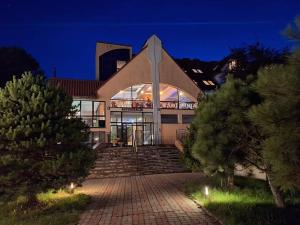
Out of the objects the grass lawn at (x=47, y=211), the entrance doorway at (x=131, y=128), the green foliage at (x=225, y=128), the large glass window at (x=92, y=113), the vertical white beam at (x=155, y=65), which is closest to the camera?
the green foliage at (x=225, y=128)

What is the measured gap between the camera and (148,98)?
31422mm

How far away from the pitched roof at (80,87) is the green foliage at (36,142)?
19092mm

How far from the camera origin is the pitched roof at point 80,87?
94.2ft

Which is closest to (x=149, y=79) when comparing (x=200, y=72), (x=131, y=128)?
(x=131, y=128)

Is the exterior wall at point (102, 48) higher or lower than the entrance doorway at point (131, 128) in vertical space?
higher

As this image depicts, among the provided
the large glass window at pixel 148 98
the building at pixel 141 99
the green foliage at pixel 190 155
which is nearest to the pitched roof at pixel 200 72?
the large glass window at pixel 148 98

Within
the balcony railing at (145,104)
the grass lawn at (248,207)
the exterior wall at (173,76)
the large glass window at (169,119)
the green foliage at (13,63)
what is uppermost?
the green foliage at (13,63)

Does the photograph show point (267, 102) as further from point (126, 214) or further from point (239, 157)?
point (126, 214)

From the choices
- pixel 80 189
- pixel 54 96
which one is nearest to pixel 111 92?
pixel 80 189

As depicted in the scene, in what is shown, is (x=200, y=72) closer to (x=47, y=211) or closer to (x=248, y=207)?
(x=248, y=207)

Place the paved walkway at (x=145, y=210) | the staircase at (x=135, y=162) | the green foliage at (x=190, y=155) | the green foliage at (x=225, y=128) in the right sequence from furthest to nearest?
the staircase at (x=135, y=162) → the green foliage at (x=190, y=155) → the paved walkway at (x=145, y=210) → the green foliage at (x=225, y=128)

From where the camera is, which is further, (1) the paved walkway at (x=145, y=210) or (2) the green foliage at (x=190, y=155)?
(2) the green foliage at (x=190, y=155)

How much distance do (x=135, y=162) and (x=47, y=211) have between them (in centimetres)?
1383

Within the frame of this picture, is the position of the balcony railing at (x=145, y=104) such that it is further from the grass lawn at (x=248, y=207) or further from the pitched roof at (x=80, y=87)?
the grass lawn at (x=248, y=207)
